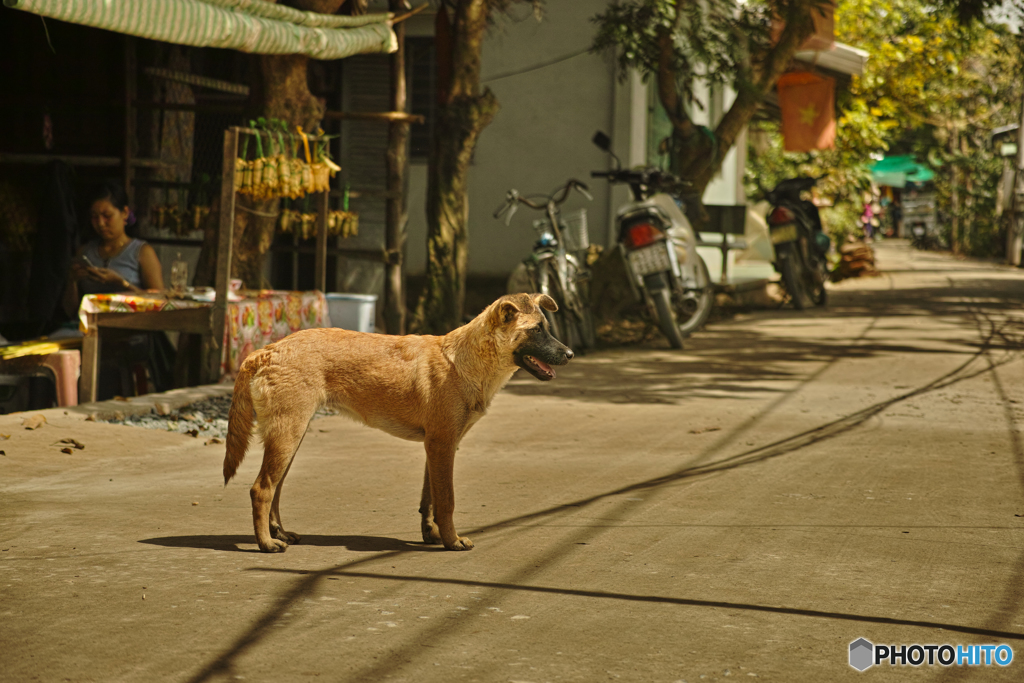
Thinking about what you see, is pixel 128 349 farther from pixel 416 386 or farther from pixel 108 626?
pixel 108 626

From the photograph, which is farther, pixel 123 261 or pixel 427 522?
pixel 123 261

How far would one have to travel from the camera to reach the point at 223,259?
827cm

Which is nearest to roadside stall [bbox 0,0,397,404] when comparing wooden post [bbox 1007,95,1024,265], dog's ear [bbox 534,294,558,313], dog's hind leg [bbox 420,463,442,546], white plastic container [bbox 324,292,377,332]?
white plastic container [bbox 324,292,377,332]

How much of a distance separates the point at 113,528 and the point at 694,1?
11303 millimetres

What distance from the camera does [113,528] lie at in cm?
507

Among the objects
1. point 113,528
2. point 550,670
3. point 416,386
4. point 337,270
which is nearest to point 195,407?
point 113,528

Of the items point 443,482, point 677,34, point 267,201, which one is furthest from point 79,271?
point 677,34

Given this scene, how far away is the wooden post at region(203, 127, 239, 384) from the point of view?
8.30 metres

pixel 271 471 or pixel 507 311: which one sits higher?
pixel 507 311

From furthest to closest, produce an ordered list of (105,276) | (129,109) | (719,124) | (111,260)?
(719,124), (129,109), (111,260), (105,276)

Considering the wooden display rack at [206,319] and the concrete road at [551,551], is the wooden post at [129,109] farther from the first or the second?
the concrete road at [551,551]

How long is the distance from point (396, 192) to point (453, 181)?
668 millimetres

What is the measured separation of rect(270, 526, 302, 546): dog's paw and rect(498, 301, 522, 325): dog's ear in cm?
129

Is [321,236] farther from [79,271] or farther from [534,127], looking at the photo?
[534,127]
